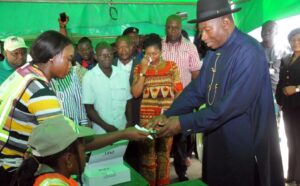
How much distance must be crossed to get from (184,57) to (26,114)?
2940mm

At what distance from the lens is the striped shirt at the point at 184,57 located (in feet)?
14.9

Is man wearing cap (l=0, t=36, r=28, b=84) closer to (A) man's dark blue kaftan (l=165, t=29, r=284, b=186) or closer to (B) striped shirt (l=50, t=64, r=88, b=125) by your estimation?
(B) striped shirt (l=50, t=64, r=88, b=125)

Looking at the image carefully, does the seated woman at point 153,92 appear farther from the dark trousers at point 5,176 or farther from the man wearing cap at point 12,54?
the dark trousers at point 5,176

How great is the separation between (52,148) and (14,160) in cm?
66

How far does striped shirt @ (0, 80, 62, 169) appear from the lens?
1900mm

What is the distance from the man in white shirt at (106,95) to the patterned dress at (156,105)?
212 mm

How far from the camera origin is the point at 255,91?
7.40 ft

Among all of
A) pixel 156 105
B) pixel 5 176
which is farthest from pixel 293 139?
pixel 5 176

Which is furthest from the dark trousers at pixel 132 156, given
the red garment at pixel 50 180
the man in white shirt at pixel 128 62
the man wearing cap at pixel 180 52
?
→ the red garment at pixel 50 180

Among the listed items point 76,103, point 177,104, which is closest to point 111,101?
point 76,103

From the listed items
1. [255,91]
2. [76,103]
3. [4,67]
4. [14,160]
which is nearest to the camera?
[14,160]

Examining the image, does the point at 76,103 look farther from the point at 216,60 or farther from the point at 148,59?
the point at 216,60

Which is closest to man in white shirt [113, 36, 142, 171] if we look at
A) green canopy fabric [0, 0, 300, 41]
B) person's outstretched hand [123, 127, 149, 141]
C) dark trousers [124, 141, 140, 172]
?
dark trousers [124, 141, 140, 172]

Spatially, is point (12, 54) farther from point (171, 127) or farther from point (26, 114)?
point (171, 127)
